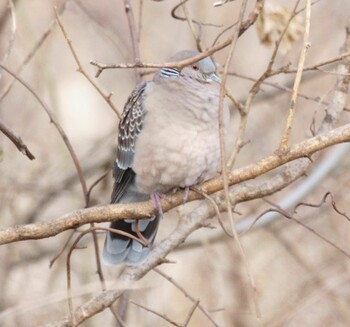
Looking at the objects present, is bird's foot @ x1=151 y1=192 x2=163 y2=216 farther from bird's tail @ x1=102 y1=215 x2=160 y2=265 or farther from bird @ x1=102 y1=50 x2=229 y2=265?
bird's tail @ x1=102 y1=215 x2=160 y2=265

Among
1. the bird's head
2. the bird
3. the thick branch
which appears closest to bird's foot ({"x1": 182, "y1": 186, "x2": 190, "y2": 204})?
the bird

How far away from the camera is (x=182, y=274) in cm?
589

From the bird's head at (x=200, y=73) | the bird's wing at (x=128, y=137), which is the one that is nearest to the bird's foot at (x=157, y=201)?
the bird's wing at (x=128, y=137)

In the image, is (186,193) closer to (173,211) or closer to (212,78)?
(212,78)

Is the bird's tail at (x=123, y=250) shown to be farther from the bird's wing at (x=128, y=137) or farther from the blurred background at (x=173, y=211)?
the blurred background at (x=173, y=211)

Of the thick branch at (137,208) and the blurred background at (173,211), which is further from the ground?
the blurred background at (173,211)

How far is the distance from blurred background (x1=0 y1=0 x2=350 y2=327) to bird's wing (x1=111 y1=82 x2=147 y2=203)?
1.52 ft

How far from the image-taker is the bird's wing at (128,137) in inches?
147

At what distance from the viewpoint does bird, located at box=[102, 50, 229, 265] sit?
3.53 m

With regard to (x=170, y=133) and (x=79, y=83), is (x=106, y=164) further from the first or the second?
(x=79, y=83)

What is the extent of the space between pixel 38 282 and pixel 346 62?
8.41ft

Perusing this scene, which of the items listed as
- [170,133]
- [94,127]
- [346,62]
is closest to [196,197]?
[170,133]

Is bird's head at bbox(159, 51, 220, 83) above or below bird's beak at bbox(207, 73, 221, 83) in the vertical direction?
above

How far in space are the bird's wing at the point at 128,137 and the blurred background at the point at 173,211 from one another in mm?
463
